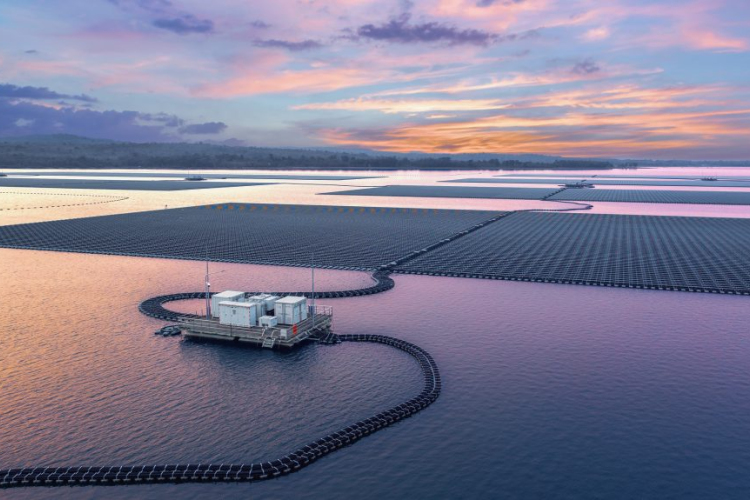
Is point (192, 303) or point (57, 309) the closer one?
point (57, 309)

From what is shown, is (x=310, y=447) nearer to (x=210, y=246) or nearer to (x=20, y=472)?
(x=20, y=472)

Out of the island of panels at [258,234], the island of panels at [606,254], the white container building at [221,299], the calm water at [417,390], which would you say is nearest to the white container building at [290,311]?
the calm water at [417,390]

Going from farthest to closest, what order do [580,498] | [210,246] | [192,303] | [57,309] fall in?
[210,246]
[192,303]
[57,309]
[580,498]

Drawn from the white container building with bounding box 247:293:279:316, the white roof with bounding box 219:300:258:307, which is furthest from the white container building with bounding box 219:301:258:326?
the white container building with bounding box 247:293:279:316

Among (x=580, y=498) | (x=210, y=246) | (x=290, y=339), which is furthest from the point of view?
(x=210, y=246)

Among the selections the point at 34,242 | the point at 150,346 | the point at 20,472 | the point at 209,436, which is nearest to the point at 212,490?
the point at 209,436

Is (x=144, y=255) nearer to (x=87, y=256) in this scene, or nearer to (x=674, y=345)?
(x=87, y=256)

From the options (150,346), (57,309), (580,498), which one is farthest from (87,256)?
(580,498)

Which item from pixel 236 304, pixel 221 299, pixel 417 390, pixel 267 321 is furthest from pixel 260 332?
pixel 417 390
